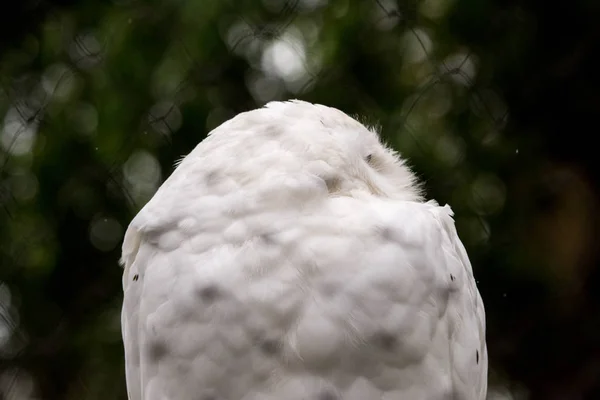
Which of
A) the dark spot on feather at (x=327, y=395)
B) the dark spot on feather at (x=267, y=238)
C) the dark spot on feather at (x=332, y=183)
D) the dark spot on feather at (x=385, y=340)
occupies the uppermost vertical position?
the dark spot on feather at (x=267, y=238)

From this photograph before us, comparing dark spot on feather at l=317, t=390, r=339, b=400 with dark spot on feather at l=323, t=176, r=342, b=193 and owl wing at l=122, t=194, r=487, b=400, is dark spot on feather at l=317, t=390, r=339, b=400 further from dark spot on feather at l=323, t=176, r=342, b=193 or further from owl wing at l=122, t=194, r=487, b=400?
dark spot on feather at l=323, t=176, r=342, b=193

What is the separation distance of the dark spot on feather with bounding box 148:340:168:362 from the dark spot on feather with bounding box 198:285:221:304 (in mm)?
40

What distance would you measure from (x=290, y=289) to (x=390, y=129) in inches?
18.6

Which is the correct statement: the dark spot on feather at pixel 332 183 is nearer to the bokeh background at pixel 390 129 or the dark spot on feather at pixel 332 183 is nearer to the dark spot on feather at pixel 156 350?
the dark spot on feather at pixel 156 350

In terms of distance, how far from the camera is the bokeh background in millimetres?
898

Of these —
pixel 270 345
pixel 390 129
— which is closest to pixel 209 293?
pixel 270 345

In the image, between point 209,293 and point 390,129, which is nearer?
point 209,293

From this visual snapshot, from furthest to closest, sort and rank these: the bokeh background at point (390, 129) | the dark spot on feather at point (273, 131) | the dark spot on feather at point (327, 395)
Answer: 1. the bokeh background at point (390, 129)
2. the dark spot on feather at point (273, 131)
3. the dark spot on feather at point (327, 395)

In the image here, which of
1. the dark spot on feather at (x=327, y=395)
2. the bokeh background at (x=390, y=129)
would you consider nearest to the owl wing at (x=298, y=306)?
the dark spot on feather at (x=327, y=395)

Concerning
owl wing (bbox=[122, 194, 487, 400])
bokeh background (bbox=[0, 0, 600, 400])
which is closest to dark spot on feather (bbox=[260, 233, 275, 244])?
owl wing (bbox=[122, 194, 487, 400])

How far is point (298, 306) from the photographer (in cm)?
44

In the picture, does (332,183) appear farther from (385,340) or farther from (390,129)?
(390,129)

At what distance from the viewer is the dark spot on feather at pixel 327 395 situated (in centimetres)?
43

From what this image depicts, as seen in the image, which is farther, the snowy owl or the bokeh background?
the bokeh background
